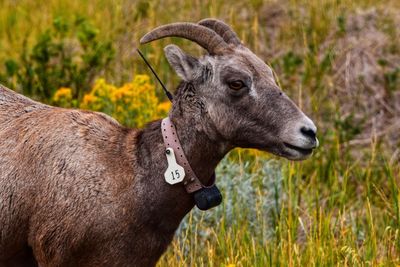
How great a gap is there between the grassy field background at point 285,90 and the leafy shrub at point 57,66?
14mm

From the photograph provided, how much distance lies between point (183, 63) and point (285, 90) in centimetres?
397

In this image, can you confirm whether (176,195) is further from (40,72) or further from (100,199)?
(40,72)

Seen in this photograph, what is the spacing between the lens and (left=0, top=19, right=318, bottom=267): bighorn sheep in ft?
16.2

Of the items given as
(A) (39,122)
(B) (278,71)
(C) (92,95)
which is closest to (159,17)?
(B) (278,71)

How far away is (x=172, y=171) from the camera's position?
5004 mm

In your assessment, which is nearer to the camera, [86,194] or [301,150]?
[301,150]

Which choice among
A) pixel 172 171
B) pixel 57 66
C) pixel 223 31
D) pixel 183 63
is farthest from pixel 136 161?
pixel 57 66

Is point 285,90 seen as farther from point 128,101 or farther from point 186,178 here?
point 186,178

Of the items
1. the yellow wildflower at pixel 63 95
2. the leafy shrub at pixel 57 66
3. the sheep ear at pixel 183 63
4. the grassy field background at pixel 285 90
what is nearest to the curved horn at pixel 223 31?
the sheep ear at pixel 183 63

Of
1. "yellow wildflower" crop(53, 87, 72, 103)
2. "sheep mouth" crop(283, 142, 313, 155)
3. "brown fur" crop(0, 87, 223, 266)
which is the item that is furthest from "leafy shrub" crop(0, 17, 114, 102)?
"sheep mouth" crop(283, 142, 313, 155)

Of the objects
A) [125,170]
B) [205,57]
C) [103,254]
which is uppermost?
[205,57]

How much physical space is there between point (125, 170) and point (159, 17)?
5181mm

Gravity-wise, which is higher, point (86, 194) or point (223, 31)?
point (223, 31)

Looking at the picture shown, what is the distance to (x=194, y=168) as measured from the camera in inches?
198
